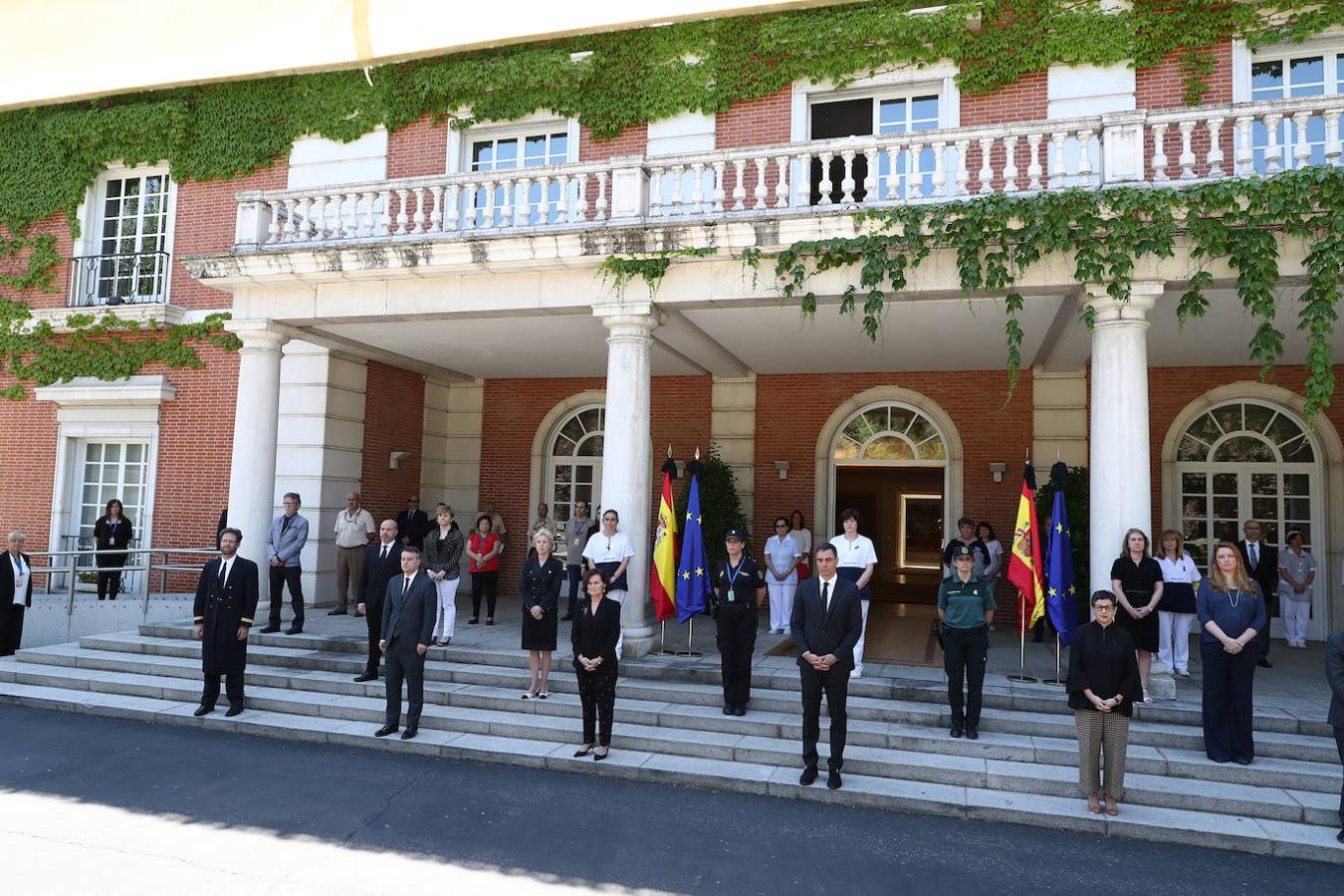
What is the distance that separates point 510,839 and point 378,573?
3.68 meters

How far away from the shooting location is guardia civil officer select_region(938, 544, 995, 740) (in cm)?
693

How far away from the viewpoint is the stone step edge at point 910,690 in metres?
6.97

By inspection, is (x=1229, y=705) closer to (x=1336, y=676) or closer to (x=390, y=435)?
(x=1336, y=676)

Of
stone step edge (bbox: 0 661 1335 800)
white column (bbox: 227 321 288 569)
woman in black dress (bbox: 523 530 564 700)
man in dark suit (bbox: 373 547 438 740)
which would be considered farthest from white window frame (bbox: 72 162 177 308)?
woman in black dress (bbox: 523 530 564 700)

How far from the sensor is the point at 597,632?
6.87 meters

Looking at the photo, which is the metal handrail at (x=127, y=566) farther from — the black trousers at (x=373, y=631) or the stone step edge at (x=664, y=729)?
the black trousers at (x=373, y=631)

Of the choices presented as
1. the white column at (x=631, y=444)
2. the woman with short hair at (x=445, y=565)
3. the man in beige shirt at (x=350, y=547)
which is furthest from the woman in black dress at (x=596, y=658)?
the man in beige shirt at (x=350, y=547)

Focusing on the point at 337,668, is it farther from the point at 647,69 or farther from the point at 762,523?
the point at 647,69

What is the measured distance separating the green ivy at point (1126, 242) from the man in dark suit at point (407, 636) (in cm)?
449

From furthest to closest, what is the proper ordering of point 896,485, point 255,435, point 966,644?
point 896,485, point 255,435, point 966,644

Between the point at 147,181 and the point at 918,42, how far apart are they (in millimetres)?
12592

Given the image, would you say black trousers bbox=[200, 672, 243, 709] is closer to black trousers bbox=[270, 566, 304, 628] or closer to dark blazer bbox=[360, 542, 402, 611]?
dark blazer bbox=[360, 542, 402, 611]

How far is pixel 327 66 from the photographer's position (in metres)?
1.12

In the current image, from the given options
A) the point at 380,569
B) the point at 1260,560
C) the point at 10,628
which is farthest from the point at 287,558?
the point at 1260,560
